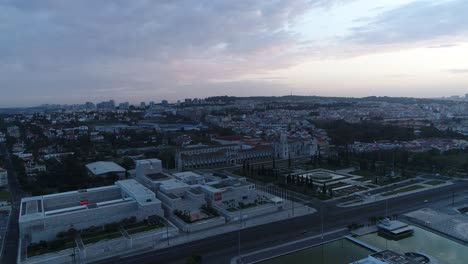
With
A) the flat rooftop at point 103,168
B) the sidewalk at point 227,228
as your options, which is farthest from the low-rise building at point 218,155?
the sidewalk at point 227,228

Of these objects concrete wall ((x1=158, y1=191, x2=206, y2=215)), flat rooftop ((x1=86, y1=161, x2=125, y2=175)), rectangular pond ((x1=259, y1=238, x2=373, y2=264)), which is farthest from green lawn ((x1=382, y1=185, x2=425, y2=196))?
flat rooftop ((x1=86, y1=161, x2=125, y2=175))

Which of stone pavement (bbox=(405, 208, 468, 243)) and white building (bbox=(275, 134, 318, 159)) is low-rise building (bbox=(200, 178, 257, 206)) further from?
white building (bbox=(275, 134, 318, 159))

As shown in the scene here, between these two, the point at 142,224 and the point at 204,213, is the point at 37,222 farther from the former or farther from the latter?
the point at 204,213

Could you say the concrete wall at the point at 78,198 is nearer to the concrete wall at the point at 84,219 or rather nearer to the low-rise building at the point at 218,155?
the concrete wall at the point at 84,219

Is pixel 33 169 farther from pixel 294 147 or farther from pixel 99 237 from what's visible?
pixel 294 147

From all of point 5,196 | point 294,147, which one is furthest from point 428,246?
point 5,196

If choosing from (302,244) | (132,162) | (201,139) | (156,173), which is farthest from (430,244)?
(201,139)
